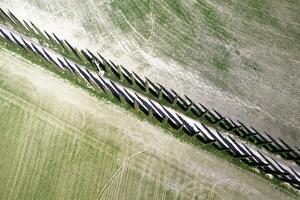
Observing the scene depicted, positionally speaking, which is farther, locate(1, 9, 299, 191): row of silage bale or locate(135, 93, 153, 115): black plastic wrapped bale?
locate(135, 93, 153, 115): black plastic wrapped bale

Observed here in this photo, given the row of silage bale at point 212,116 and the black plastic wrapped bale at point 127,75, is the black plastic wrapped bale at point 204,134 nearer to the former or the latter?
the row of silage bale at point 212,116

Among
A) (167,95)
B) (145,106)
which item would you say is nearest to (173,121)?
(167,95)

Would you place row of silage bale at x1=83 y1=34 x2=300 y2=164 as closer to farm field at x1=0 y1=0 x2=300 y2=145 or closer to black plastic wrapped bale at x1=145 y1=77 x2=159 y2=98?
black plastic wrapped bale at x1=145 y1=77 x2=159 y2=98

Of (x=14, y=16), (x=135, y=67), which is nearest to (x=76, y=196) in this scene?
(x=135, y=67)

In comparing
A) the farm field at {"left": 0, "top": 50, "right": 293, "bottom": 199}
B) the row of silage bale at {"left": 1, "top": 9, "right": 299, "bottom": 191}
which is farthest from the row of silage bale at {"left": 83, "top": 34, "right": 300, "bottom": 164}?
the farm field at {"left": 0, "top": 50, "right": 293, "bottom": 199}

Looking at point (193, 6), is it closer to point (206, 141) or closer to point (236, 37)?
point (236, 37)
